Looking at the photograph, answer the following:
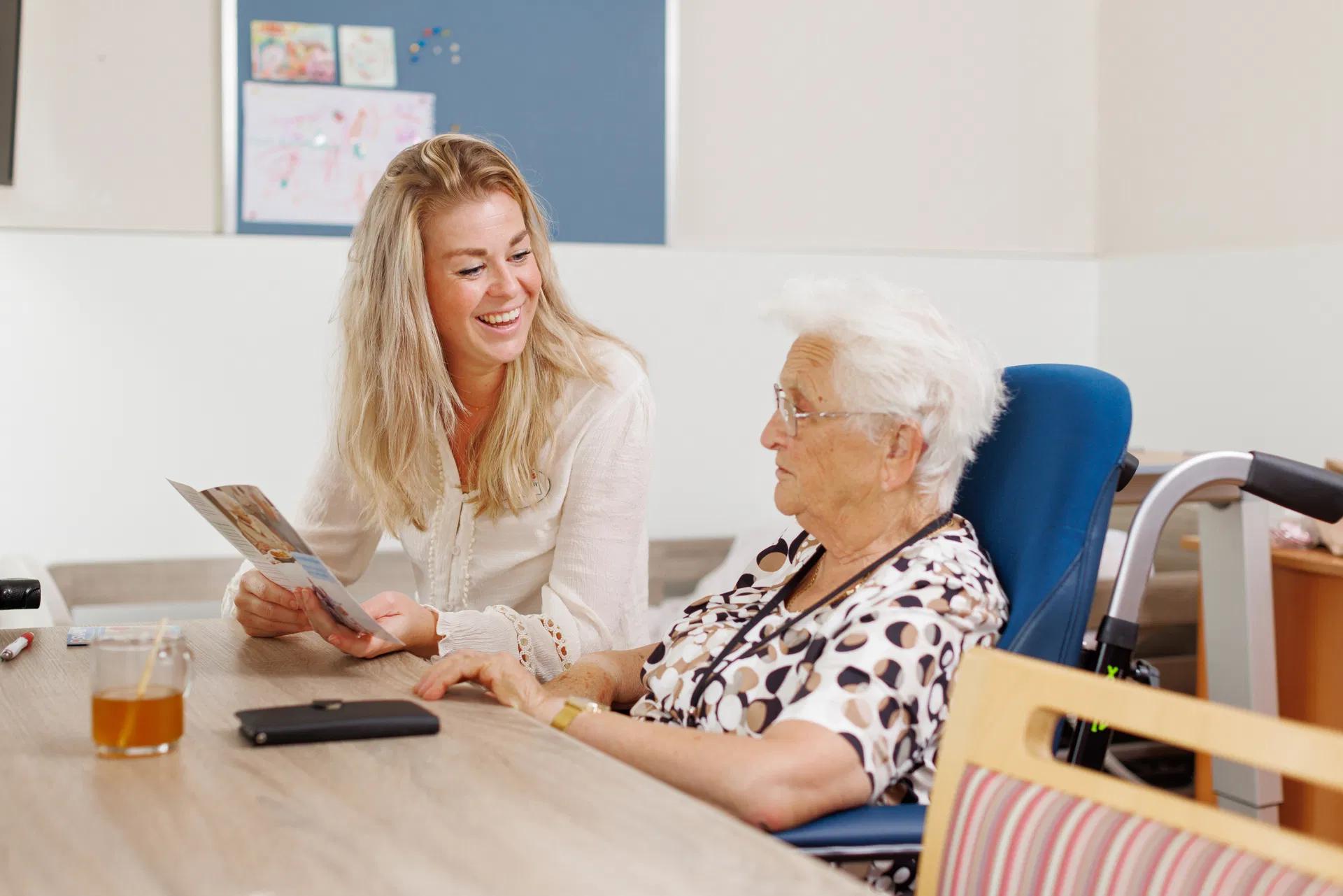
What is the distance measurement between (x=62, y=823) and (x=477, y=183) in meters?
1.27

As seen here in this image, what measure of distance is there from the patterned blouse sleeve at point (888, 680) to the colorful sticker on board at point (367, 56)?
2.46 m

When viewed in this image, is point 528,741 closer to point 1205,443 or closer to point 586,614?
point 586,614

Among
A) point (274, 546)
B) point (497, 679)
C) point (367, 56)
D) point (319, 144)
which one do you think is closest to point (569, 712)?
point (497, 679)

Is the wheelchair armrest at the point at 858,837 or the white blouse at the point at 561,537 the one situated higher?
the white blouse at the point at 561,537

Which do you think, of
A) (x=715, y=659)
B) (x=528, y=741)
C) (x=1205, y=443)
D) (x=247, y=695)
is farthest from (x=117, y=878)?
(x=1205, y=443)

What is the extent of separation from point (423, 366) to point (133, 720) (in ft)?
3.28

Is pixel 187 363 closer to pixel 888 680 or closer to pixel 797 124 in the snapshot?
pixel 797 124

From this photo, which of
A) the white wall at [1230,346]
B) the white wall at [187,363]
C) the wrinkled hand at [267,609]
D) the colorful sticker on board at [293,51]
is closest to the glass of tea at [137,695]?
the wrinkled hand at [267,609]

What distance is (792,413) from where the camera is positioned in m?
1.70

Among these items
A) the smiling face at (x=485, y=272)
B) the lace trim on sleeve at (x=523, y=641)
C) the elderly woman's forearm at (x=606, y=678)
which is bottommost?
the elderly woman's forearm at (x=606, y=678)

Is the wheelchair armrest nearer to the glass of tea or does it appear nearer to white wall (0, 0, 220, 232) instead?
the glass of tea

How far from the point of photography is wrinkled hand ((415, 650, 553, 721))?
58.6 inches

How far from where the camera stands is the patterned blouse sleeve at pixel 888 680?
1.36 m

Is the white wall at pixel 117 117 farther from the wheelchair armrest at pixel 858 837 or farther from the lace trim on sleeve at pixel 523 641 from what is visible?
the wheelchair armrest at pixel 858 837
